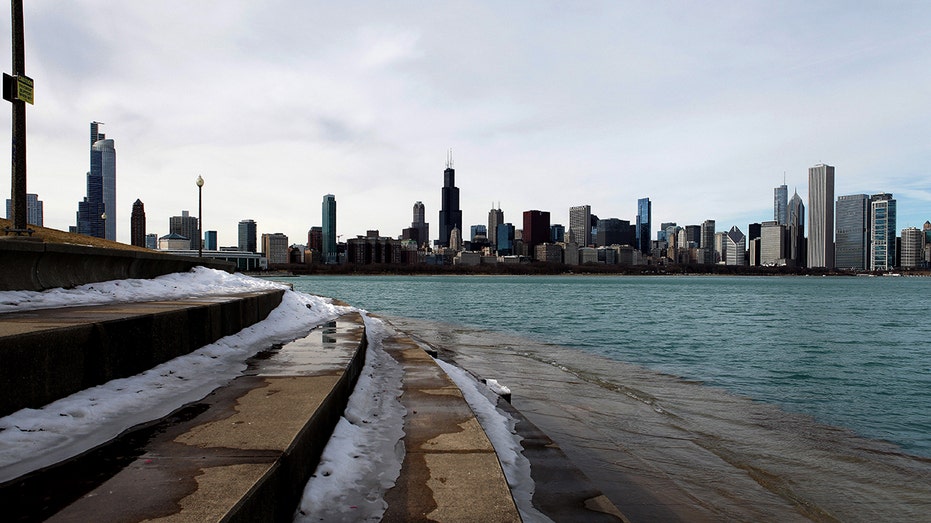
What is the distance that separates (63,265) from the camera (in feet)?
32.4

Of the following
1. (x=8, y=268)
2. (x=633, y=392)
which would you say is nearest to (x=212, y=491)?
(x=8, y=268)

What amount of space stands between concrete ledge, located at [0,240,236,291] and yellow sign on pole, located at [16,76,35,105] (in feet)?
10.5

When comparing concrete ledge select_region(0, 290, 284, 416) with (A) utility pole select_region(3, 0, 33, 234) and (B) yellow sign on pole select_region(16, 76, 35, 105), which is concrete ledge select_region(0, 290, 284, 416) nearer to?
(A) utility pole select_region(3, 0, 33, 234)

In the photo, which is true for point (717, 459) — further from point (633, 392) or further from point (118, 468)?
point (118, 468)

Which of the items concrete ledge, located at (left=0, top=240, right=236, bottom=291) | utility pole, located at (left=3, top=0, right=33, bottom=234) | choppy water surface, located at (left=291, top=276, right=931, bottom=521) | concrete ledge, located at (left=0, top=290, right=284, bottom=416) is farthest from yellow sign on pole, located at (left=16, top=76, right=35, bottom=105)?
choppy water surface, located at (left=291, top=276, right=931, bottom=521)

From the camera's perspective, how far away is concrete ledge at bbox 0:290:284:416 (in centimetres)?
433

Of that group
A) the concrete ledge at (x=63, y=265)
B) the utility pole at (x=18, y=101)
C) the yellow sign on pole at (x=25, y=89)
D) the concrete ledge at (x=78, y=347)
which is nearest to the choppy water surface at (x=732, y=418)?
the concrete ledge at (x=78, y=347)

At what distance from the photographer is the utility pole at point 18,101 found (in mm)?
10117

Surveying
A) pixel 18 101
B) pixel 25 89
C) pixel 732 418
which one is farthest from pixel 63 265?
pixel 732 418

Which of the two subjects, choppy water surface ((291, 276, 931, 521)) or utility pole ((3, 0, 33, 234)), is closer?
choppy water surface ((291, 276, 931, 521))

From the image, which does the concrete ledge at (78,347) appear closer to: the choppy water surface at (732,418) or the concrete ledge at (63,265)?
the concrete ledge at (63,265)

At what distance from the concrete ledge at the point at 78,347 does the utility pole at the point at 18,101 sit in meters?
4.55

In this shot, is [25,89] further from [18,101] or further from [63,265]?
[63,265]

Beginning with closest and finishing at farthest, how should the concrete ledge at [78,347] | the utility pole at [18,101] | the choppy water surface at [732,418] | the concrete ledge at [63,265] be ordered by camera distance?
the concrete ledge at [78,347] → the choppy water surface at [732,418] → the concrete ledge at [63,265] → the utility pole at [18,101]
